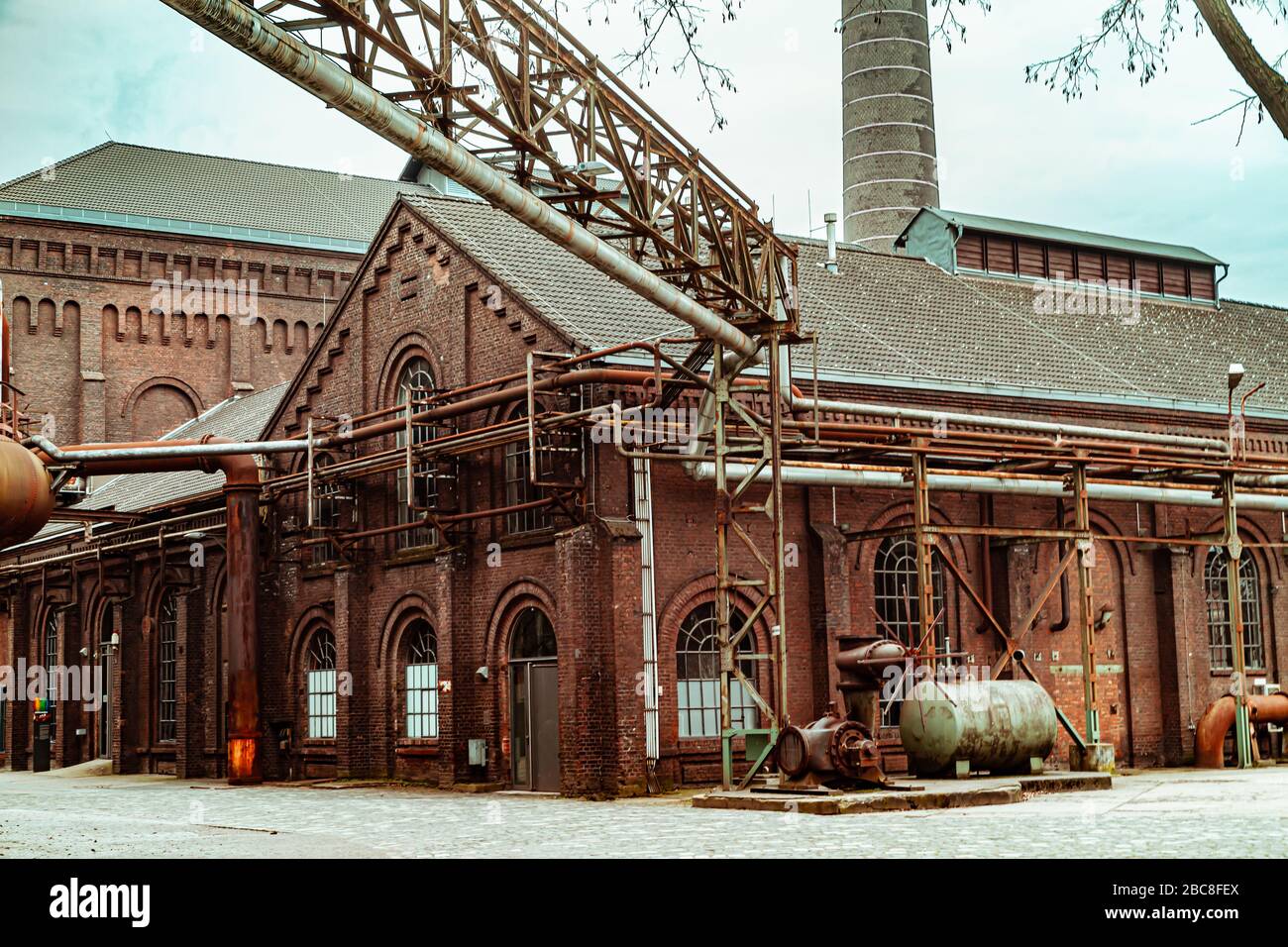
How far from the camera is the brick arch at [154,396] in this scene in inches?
1673

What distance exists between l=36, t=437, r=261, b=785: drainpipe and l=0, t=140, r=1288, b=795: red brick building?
1015 millimetres

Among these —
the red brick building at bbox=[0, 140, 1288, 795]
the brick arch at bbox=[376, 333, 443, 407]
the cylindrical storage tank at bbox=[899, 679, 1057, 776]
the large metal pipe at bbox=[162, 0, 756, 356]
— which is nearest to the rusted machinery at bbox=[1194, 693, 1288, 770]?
the red brick building at bbox=[0, 140, 1288, 795]

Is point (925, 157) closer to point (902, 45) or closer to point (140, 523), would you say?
point (902, 45)

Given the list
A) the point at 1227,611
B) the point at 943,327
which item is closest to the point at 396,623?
the point at 943,327

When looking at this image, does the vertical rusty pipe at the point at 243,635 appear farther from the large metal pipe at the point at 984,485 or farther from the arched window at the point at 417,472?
the large metal pipe at the point at 984,485

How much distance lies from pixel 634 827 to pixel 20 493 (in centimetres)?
818

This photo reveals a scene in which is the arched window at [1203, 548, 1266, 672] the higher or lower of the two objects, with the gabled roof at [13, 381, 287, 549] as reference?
lower

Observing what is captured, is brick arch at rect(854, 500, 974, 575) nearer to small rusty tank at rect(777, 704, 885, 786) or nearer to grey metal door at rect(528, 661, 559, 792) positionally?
grey metal door at rect(528, 661, 559, 792)

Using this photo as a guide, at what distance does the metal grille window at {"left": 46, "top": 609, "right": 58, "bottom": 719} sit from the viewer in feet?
123

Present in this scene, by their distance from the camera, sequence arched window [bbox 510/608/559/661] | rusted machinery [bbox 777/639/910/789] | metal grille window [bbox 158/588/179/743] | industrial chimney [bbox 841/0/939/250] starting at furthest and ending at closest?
industrial chimney [bbox 841/0/939/250], metal grille window [bbox 158/588/179/743], arched window [bbox 510/608/559/661], rusted machinery [bbox 777/639/910/789]

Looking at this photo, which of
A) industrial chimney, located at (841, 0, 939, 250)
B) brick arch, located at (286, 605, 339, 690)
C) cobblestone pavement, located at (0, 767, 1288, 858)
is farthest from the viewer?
industrial chimney, located at (841, 0, 939, 250)

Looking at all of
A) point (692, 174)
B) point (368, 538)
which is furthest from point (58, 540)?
point (692, 174)

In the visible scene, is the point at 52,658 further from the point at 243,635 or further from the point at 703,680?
the point at 703,680

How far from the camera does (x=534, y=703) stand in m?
23.4
